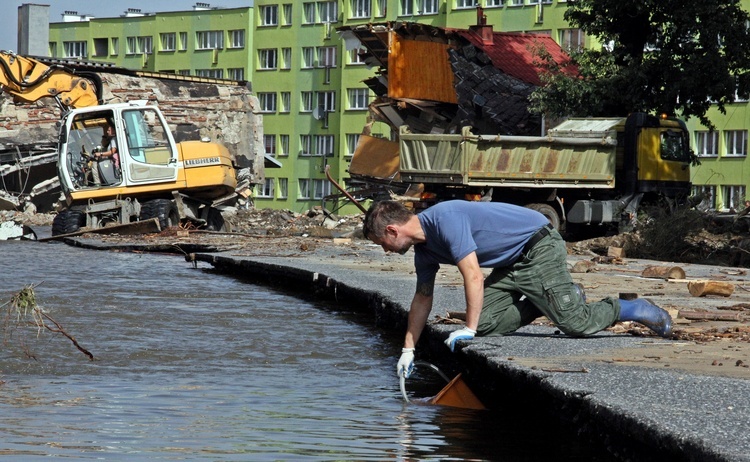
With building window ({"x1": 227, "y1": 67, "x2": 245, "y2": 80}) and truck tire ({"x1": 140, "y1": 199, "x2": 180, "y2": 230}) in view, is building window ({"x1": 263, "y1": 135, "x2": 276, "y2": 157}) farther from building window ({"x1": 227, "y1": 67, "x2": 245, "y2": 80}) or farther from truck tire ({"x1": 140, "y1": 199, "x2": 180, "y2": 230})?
truck tire ({"x1": 140, "y1": 199, "x2": 180, "y2": 230})

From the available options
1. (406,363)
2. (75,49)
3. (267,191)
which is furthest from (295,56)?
(406,363)

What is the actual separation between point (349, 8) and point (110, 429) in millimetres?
76860

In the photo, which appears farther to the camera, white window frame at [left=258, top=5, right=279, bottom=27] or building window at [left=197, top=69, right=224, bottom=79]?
building window at [left=197, top=69, right=224, bottom=79]

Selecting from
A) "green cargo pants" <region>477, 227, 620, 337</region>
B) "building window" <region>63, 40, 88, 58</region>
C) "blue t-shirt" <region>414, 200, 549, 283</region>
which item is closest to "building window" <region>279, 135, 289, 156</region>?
"building window" <region>63, 40, 88, 58</region>

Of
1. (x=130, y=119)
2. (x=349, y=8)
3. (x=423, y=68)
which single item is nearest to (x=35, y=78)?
(x=130, y=119)

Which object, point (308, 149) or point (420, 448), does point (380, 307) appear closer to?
point (420, 448)

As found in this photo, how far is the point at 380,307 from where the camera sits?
460 inches

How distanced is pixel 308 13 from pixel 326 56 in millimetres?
3604

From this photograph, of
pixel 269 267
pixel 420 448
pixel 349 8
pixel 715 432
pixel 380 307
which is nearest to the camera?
pixel 715 432

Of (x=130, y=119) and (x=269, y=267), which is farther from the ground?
(x=130, y=119)

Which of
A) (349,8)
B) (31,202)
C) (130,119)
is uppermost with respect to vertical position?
(349,8)

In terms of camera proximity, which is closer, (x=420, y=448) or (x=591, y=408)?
(x=591, y=408)

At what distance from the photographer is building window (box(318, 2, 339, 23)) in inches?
3273

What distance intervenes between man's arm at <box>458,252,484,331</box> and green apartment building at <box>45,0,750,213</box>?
6481 cm
